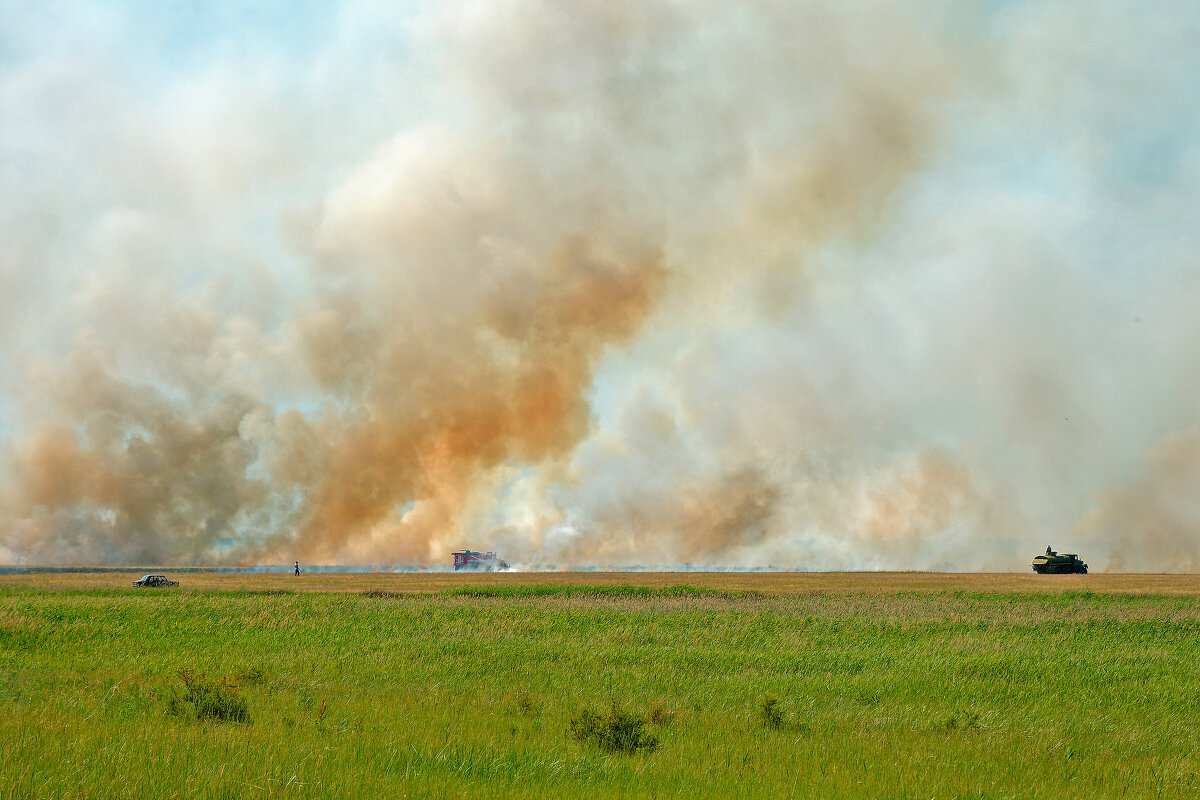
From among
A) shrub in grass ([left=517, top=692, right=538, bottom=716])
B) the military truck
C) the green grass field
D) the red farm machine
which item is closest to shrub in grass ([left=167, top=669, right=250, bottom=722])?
the green grass field

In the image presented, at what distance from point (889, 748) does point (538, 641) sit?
20.6 meters

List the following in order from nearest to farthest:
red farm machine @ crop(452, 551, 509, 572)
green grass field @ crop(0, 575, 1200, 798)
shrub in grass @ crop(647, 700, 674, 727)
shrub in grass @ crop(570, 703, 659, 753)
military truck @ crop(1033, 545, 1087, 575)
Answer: green grass field @ crop(0, 575, 1200, 798) < shrub in grass @ crop(570, 703, 659, 753) < shrub in grass @ crop(647, 700, 674, 727) < military truck @ crop(1033, 545, 1087, 575) < red farm machine @ crop(452, 551, 509, 572)

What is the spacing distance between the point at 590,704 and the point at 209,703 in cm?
837

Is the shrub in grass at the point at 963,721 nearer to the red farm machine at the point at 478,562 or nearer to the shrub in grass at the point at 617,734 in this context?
the shrub in grass at the point at 617,734

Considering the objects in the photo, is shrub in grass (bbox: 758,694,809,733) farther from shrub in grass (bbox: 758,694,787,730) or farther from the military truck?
A: the military truck

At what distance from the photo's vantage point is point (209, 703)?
17000mm

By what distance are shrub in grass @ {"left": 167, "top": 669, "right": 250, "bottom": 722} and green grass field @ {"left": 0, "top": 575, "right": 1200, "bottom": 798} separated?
16 centimetres

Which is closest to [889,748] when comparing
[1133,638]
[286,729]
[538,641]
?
[286,729]

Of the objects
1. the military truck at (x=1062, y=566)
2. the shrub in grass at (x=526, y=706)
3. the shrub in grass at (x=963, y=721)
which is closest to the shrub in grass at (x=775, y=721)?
the shrub in grass at (x=963, y=721)

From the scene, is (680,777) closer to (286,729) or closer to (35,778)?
(286,729)

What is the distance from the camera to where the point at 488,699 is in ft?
67.5

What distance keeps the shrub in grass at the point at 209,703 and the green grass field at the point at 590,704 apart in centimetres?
16

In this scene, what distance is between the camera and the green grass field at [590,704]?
1229 centimetres

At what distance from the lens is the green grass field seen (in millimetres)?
12289
